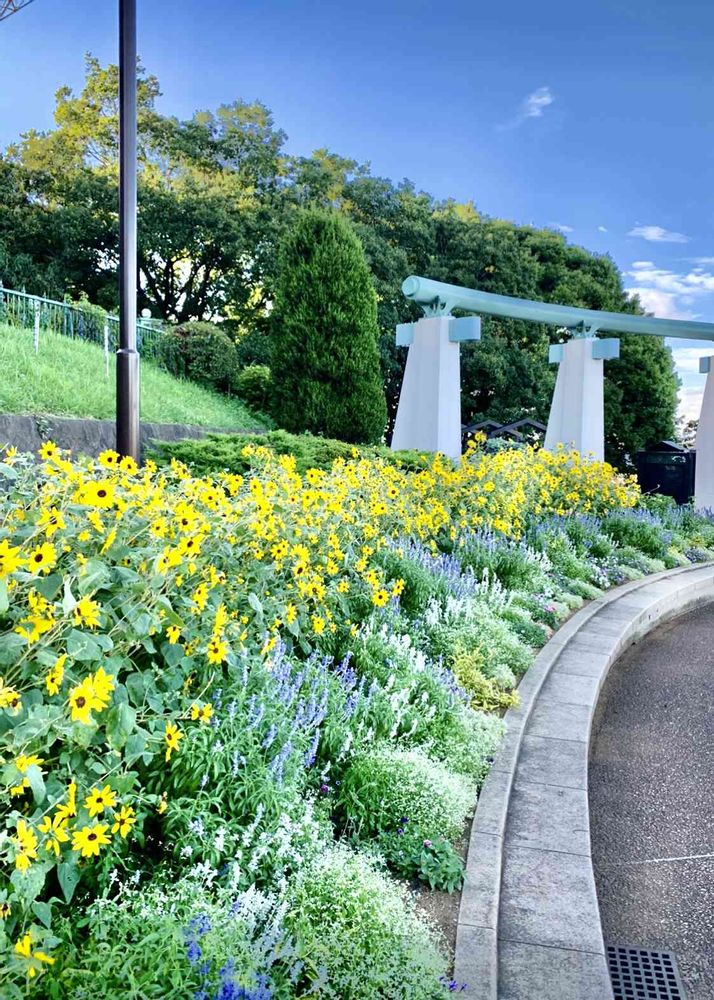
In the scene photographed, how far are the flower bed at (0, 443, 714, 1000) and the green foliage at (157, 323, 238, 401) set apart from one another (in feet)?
39.9

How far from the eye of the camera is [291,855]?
2107 millimetres

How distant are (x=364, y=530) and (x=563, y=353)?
36.3 ft

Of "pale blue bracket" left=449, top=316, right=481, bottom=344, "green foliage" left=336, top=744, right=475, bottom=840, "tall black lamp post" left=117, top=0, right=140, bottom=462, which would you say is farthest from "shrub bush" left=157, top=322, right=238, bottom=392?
"green foliage" left=336, top=744, right=475, bottom=840

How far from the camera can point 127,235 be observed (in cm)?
522

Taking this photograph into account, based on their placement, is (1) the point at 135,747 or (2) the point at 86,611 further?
(1) the point at 135,747

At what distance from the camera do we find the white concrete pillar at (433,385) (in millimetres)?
10898

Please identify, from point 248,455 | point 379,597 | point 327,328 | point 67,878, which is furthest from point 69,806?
point 327,328

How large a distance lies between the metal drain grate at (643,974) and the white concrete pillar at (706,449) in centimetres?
1307

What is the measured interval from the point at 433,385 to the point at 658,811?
8257 millimetres

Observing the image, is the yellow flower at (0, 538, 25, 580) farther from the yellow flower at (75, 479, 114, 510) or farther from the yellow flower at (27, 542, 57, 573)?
the yellow flower at (75, 479, 114, 510)

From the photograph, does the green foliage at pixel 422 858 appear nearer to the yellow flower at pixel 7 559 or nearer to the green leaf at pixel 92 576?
the green leaf at pixel 92 576

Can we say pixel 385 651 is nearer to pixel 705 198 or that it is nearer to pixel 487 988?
pixel 487 988

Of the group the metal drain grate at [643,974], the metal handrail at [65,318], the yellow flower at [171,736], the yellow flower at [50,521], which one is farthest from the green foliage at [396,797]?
the metal handrail at [65,318]

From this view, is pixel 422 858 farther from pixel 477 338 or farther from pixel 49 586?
pixel 477 338
